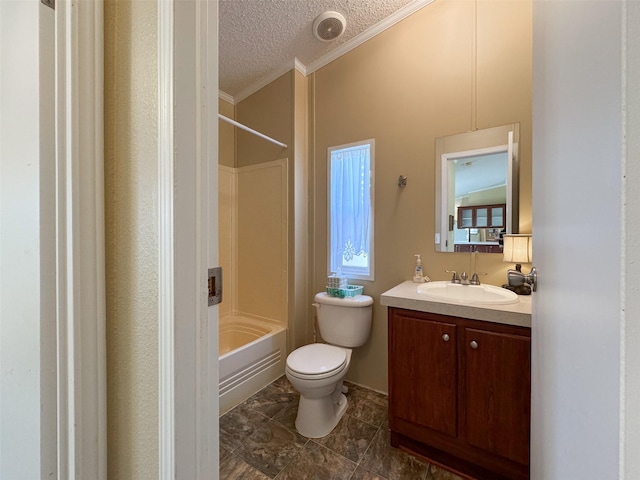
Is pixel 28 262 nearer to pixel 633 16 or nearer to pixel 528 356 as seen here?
pixel 633 16

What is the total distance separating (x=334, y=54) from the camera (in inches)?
78.6

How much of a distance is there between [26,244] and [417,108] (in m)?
1.96

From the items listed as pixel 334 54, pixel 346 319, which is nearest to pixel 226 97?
pixel 334 54

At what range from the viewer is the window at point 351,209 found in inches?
75.1

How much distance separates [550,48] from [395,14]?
1502mm

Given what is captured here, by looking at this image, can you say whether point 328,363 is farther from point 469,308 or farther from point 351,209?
→ point 351,209

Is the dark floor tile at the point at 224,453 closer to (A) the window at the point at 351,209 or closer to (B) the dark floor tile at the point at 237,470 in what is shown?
(B) the dark floor tile at the point at 237,470

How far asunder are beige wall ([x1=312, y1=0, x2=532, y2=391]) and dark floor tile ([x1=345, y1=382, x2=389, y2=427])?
61 millimetres

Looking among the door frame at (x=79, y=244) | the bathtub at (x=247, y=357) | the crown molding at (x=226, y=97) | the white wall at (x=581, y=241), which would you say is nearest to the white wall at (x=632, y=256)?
the white wall at (x=581, y=241)

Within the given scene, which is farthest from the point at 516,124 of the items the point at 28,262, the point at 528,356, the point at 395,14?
the point at 28,262

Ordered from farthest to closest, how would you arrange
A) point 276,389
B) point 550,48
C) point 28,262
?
point 276,389
point 550,48
point 28,262

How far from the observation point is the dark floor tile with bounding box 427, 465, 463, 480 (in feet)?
3.96

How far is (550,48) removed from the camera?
25.7 inches

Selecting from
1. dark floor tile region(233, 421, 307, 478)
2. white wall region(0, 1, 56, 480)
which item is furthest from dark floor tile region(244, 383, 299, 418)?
white wall region(0, 1, 56, 480)
